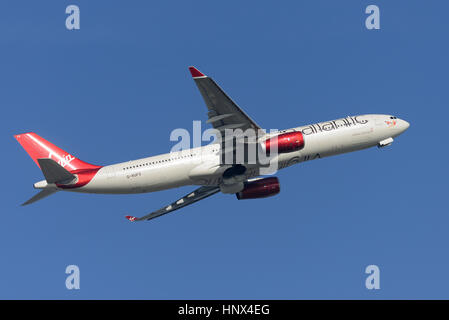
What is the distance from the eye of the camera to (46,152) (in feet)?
167

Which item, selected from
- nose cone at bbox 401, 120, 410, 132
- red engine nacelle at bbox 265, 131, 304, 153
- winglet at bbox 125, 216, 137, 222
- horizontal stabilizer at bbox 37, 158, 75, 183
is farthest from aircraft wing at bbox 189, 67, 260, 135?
nose cone at bbox 401, 120, 410, 132

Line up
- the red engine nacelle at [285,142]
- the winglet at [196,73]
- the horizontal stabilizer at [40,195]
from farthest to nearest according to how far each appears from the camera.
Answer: the red engine nacelle at [285,142], the horizontal stabilizer at [40,195], the winglet at [196,73]

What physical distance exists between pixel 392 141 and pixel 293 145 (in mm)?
10927

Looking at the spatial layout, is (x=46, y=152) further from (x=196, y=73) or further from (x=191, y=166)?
(x=196, y=73)

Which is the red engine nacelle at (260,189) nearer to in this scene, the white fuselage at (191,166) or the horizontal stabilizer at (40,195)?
the white fuselage at (191,166)

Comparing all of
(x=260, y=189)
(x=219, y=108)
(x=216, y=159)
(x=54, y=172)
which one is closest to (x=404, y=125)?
(x=260, y=189)

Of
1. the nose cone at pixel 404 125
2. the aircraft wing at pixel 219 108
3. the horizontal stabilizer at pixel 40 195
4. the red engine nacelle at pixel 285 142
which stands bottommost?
the horizontal stabilizer at pixel 40 195

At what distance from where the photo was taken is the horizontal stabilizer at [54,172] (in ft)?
148

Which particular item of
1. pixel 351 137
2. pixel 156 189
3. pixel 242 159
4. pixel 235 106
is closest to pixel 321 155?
pixel 351 137

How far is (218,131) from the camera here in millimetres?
46969

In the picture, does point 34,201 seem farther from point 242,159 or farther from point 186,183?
point 242,159

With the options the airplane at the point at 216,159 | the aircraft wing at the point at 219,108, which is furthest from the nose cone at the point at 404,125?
the aircraft wing at the point at 219,108

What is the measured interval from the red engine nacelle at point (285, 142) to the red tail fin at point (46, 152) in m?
14.2

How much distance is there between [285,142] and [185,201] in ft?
41.3
